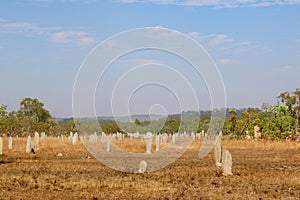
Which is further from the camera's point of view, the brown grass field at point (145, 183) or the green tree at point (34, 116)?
the green tree at point (34, 116)

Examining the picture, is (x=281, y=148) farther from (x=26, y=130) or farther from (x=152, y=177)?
(x=26, y=130)

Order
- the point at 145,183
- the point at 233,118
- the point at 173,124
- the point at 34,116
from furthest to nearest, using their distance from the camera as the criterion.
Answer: the point at 173,124 → the point at 34,116 → the point at 233,118 → the point at 145,183

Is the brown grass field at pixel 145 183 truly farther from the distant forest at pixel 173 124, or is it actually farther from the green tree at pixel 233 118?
the green tree at pixel 233 118

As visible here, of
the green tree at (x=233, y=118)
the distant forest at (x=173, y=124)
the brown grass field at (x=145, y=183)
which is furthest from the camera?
the green tree at (x=233, y=118)

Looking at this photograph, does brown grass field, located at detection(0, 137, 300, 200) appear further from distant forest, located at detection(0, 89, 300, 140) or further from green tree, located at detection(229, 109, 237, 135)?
green tree, located at detection(229, 109, 237, 135)

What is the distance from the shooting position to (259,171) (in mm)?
22984

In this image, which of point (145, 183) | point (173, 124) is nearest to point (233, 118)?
point (173, 124)

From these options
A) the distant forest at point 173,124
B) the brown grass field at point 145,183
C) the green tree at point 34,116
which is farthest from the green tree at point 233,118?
the brown grass field at point 145,183

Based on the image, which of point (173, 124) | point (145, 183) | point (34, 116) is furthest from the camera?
point (173, 124)

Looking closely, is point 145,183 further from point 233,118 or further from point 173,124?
point 173,124

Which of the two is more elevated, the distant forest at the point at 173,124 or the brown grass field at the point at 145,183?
the distant forest at the point at 173,124

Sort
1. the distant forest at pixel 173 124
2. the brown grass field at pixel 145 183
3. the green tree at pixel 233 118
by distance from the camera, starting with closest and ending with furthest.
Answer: the brown grass field at pixel 145 183
the distant forest at pixel 173 124
the green tree at pixel 233 118

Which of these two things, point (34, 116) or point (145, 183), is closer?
point (145, 183)

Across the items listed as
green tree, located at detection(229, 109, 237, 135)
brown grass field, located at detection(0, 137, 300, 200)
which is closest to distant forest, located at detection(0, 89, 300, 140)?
green tree, located at detection(229, 109, 237, 135)
